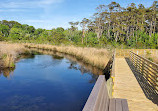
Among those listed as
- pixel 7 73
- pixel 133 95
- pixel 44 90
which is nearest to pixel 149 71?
pixel 133 95

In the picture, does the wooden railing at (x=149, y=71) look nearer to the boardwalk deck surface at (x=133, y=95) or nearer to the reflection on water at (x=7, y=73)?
the boardwalk deck surface at (x=133, y=95)

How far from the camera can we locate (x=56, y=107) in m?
6.07

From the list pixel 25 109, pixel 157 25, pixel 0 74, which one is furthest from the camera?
pixel 157 25

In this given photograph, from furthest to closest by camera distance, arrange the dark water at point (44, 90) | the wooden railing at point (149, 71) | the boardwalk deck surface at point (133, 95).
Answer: the dark water at point (44, 90) → the wooden railing at point (149, 71) → the boardwalk deck surface at point (133, 95)

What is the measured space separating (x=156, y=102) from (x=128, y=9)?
125 feet

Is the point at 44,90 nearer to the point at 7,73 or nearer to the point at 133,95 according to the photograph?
the point at 7,73

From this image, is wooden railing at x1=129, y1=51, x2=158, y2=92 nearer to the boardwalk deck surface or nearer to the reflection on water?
the boardwalk deck surface

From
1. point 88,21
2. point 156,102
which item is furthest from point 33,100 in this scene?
point 88,21

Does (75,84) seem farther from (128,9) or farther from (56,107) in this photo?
(128,9)

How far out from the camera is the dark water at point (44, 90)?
6.11m

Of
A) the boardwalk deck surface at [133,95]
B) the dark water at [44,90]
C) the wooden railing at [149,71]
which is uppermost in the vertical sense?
the wooden railing at [149,71]

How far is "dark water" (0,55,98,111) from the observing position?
20.0ft

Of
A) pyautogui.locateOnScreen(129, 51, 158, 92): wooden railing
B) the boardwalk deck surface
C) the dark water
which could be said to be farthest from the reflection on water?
pyautogui.locateOnScreen(129, 51, 158, 92): wooden railing

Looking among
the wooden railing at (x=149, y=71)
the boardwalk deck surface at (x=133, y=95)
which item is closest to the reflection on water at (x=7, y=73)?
the boardwalk deck surface at (x=133, y=95)
